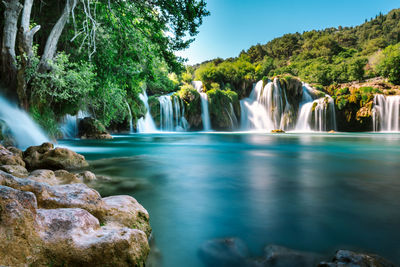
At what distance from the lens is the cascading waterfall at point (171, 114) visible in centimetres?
2552

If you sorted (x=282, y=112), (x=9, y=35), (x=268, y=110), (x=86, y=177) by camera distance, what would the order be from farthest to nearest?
1. (x=268, y=110)
2. (x=282, y=112)
3. (x=9, y=35)
4. (x=86, y=177)

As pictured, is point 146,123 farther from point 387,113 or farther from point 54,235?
point 387,113

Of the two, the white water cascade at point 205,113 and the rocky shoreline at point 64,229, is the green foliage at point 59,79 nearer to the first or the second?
the rocky shoreline at point 64,229

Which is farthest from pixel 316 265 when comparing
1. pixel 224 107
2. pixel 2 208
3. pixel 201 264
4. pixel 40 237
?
pixel 224 107

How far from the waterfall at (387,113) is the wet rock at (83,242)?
1257 inches

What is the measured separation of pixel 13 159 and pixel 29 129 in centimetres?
465

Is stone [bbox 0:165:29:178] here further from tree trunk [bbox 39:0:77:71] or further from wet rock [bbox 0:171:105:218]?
tree trunk [bbox 39:0:77:71]

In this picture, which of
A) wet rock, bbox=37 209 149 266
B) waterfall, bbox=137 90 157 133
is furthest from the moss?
wet rock, bbox=37 209 149 266

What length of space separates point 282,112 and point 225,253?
30.0 metres

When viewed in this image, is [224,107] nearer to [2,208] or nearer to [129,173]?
[129,173]

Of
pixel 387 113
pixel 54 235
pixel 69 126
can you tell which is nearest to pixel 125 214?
pixel 54 235

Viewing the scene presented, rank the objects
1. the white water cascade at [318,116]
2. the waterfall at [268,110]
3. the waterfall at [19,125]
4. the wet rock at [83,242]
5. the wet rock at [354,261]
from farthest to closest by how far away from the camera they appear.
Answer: the waterfall at [268,110] < the white water cascade at [318,116] < the waterfall at [19,125] < the wet rock at [354,261] < the wet rock at [83,242]

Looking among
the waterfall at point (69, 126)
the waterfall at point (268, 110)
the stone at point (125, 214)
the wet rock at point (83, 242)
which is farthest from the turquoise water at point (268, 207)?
the waterfall at point (268, 110)

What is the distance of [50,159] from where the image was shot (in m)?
5.24
